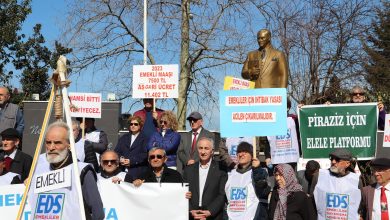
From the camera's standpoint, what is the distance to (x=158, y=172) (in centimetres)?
856

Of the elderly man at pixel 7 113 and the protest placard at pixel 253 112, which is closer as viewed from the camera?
the protest placard at pixel 253 112

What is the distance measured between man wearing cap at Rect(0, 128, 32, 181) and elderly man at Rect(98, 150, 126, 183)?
3.21ft

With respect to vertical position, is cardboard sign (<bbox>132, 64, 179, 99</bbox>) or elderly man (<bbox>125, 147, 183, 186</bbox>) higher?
cardboard sign (<bbox>132, 64, 179, 99</bbox>)

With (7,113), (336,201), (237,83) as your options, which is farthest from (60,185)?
(237,83)

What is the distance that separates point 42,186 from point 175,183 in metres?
2.99

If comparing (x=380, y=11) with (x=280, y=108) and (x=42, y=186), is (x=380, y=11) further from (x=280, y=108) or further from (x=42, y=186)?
(x=42, y=186)

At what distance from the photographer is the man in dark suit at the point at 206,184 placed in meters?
8.55

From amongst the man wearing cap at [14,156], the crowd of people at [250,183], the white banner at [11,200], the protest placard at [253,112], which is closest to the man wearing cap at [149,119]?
the crowd of people at [250,183]

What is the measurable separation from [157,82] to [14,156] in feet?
13.1

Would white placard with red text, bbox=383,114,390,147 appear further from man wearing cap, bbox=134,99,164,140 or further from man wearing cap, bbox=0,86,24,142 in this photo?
man wearing cap, bbox=0,86,24,142

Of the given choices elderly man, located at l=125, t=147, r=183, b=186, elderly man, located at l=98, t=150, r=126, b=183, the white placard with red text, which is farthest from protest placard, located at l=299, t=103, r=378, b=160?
elderly man, located at l=98, t=150, r=126, b=183

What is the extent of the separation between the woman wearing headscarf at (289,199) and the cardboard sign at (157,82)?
14.2 ft

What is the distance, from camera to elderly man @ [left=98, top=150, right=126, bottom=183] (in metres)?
Result: 8.52

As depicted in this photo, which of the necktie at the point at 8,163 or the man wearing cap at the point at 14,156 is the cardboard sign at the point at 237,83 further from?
the necktie at the point at 8,163
